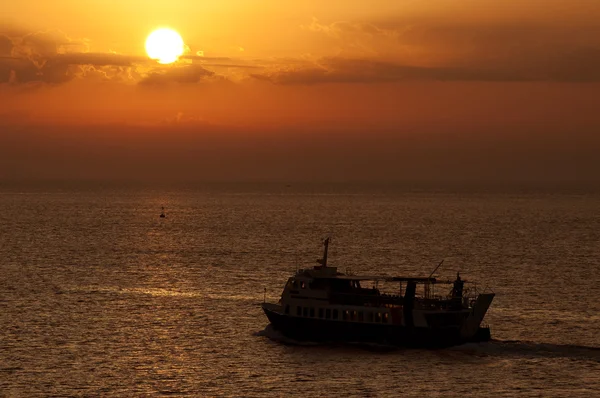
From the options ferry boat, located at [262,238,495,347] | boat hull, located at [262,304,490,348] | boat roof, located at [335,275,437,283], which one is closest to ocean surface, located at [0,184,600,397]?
boat hull, located at [262,304,490,348]

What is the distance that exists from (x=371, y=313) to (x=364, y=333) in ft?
6.97

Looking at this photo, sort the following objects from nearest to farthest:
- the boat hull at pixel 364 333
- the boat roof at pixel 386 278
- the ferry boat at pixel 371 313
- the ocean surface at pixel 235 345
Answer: the ocean surface at pixel 235 345 < the boat hull at pixel 364 333 < the ferry boat at pixel 371 313 < the boat roof at pixel 386 278

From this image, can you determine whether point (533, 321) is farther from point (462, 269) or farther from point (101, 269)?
point (101, 269)

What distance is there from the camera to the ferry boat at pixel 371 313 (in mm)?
90938

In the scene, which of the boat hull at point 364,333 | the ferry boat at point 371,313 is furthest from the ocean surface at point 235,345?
the ferry boat at point 371,313

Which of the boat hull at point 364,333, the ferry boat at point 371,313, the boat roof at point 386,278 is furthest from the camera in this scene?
the boat roof at point 386,278

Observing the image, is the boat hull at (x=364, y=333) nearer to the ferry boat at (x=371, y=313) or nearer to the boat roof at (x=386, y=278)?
the ferry boat at (x=371, y=313)

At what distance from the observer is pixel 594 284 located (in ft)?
455

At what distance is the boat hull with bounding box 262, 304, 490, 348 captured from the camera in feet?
298

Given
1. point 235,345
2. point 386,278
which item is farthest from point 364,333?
point 235,345

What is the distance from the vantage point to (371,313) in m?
92.5

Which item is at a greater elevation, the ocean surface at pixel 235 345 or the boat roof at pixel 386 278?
the boat roof at pixel 386 278

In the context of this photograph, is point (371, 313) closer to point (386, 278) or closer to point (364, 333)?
point (364, 333)

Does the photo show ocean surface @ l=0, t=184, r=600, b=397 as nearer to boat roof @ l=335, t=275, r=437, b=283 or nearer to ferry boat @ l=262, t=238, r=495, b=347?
ferry boat @ l=262, t=238, r=495, b=347
